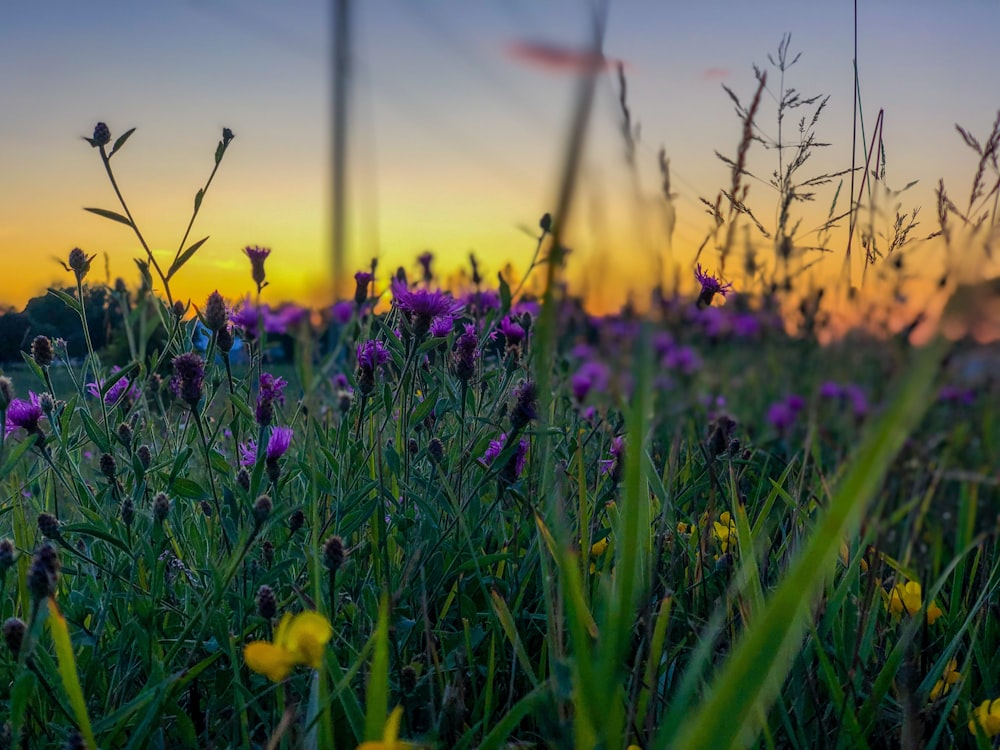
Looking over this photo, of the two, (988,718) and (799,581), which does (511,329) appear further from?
(799,581)

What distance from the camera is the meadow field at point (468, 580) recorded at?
27.5 inches

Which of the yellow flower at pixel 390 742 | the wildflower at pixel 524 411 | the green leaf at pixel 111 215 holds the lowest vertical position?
the yellow flower at pixel 390 742

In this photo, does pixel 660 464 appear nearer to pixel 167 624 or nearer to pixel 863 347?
pixel 863 347

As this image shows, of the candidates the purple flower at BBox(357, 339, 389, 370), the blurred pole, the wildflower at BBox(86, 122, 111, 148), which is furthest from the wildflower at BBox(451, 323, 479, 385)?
the blurred pole

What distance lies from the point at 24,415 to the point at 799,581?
1416 mm

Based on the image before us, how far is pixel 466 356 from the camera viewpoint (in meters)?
1.52

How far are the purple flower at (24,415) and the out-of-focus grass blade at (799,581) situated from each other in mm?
1316

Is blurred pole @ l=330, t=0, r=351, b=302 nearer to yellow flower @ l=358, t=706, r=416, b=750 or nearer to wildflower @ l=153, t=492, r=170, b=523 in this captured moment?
yellow flower @ l=358, t=706, r=416, b=750

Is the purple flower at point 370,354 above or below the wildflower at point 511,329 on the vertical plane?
below

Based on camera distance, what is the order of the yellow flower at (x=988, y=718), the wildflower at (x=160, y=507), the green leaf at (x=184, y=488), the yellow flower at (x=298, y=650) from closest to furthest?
the yellow flower at (x=298, y=650) < the yellow flower at (x=988, y=718) < the wildflower at (x=160, y=507) < the green leaf at (x=184, y=488)

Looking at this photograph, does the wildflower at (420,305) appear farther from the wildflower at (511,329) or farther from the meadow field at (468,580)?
the wildflower at (511,329)

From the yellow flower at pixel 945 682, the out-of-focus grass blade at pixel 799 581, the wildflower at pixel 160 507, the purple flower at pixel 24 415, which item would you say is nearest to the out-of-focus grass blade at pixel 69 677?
the wildflower at pixel 160 507

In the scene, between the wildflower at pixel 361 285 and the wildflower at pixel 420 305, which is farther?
the wildflower at pixel 361 285

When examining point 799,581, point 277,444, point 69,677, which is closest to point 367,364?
point 277,444
